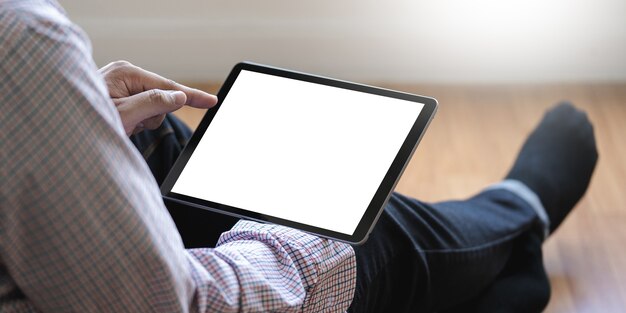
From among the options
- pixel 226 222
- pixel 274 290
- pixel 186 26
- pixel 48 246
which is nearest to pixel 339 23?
pixel 186 26

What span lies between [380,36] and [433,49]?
0.11 meters

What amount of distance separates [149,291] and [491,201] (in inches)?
28.5

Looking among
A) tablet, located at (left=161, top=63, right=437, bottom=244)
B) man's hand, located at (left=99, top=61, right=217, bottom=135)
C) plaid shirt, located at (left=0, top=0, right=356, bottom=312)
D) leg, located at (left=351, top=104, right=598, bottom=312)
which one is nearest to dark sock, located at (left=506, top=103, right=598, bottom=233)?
leg, located at (left=351, top=104, right=598, bottom=312)

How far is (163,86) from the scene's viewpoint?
860mm

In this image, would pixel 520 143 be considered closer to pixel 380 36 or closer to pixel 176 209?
pixel 380 36

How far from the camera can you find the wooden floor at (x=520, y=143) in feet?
4.13

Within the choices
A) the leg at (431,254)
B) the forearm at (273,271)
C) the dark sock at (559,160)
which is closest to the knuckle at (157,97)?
the forearm at (273,271)

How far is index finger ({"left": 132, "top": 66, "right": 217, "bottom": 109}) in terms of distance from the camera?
859mm

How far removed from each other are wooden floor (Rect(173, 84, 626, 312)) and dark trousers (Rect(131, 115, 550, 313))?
12 centimetres

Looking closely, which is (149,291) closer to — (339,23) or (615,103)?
(339,23)

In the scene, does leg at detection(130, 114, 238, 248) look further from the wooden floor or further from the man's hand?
the wooden floor

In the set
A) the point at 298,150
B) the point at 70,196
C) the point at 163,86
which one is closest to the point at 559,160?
the point at 298,150

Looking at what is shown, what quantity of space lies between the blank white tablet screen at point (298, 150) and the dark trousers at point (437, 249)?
0.18 feet

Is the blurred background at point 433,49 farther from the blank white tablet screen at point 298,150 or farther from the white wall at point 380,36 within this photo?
the blank white tablet screen at point 298,150
